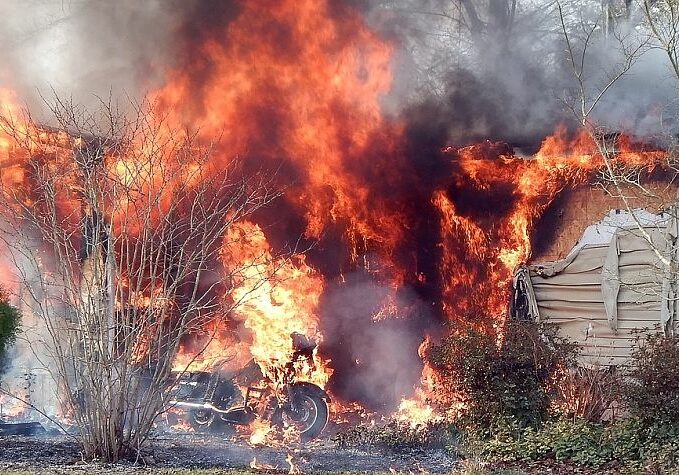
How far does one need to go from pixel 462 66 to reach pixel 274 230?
4323mm

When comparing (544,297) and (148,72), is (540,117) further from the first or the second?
(148,72)

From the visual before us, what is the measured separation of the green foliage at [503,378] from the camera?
9.08 metres

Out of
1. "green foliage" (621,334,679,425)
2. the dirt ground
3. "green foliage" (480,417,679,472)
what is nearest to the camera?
the dirt ground

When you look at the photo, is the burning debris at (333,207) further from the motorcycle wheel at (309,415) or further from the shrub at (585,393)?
the shrub at (585,393)

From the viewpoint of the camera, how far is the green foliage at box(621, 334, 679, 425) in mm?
8336

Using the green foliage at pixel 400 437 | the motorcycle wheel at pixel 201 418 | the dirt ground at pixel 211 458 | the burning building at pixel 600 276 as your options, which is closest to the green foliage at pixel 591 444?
the dirt ground at pixel 211 458

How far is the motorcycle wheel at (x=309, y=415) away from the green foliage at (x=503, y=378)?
2523 millimetres

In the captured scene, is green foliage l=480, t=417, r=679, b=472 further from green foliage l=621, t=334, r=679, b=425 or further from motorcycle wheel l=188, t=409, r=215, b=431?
motorcycle wheel l=188, t=409, r=215, b=431

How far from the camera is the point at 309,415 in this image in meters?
11.1

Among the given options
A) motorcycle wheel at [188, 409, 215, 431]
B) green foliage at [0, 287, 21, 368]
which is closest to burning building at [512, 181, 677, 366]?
motorcycle wheel at [188, 409, 215, 431]

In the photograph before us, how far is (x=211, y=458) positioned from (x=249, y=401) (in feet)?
8.57

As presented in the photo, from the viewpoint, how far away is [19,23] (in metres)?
12.2

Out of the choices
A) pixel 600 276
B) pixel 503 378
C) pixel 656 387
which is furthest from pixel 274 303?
pixel 656 387

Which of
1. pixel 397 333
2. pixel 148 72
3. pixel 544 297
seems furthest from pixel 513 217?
pixel 148 72
